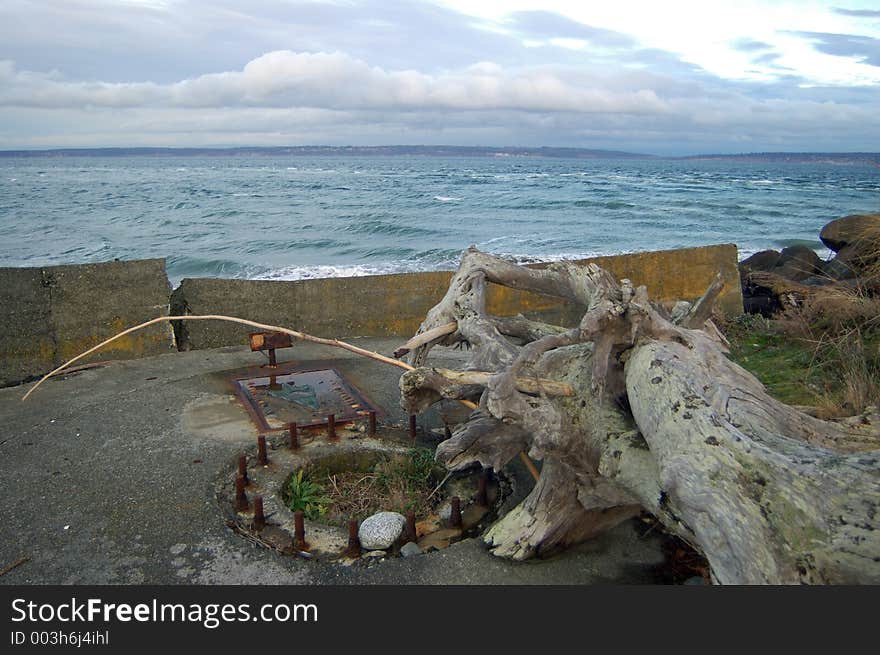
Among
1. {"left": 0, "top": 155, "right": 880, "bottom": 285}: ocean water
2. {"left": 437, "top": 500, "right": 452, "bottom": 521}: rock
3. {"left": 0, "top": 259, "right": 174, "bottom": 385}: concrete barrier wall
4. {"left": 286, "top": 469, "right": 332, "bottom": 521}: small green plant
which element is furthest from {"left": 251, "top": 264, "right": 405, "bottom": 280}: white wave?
{"left": 437, "top": 500, "right": 452, "bottom": 521}: rock

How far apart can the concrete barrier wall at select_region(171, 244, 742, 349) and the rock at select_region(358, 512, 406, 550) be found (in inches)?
159

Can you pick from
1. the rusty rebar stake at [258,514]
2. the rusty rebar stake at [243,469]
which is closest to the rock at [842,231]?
the rusty rebar stake at [243,469]

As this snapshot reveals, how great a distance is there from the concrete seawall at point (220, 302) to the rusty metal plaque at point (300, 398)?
1.18 m

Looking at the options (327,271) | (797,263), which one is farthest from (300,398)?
(327,271)

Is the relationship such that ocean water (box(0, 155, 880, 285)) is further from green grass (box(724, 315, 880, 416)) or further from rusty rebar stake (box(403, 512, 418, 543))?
rusty rebar stake (box(403, 512, 418, 543))

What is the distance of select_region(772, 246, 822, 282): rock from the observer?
483 inches

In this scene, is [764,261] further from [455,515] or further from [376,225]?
[376,225]

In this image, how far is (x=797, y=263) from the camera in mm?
13055

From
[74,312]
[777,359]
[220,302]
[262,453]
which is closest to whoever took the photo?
[262,453]

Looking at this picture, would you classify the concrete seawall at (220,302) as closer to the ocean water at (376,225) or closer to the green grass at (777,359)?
the green grass at (777,359)

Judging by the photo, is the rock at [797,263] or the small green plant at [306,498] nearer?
the small green plant at [306,498]

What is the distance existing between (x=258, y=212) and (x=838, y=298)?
34.6 meters

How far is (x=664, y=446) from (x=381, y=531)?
72.7 inches

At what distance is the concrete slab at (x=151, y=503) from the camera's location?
3732mm
